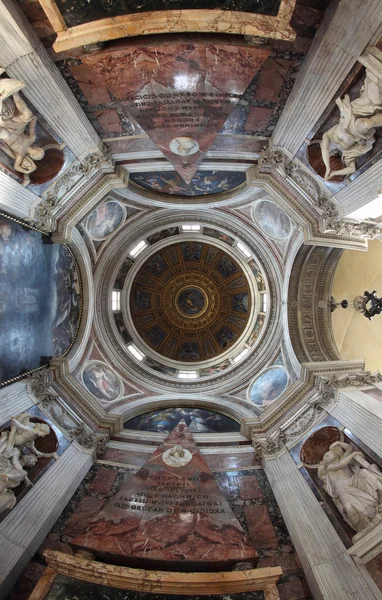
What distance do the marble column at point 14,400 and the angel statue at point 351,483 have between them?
26.3 feet

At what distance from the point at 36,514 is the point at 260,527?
595 centimetres

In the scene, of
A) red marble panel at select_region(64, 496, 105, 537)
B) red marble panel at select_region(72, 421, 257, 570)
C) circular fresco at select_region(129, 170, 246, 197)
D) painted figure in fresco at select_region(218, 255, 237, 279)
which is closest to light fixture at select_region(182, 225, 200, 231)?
painted figure in fresco at select_region(218, 255, 237, 279)

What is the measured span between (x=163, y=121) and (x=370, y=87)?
4.33m

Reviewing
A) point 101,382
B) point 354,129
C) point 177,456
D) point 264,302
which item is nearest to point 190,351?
point 264,302

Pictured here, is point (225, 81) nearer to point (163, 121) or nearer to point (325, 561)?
point (163, 121)

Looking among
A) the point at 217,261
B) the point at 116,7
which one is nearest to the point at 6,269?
the point at 116,7

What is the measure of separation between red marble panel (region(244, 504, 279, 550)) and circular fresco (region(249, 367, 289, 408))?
4.36m

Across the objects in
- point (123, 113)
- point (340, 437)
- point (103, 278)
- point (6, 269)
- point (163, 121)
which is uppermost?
point (103, 278)

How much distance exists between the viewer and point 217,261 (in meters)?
19.1

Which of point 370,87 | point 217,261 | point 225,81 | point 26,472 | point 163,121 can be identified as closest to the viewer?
point 370,87

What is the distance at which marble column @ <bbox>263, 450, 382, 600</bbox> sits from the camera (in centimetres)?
780

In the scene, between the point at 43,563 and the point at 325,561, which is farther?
the point at 43,563

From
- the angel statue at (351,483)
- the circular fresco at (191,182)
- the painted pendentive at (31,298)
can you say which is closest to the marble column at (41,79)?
the painted pendentive at (31,298)

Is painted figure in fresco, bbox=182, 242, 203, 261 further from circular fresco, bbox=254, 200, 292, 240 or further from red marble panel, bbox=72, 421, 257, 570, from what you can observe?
red marble panel, bbox=72, 421, 257, 570
